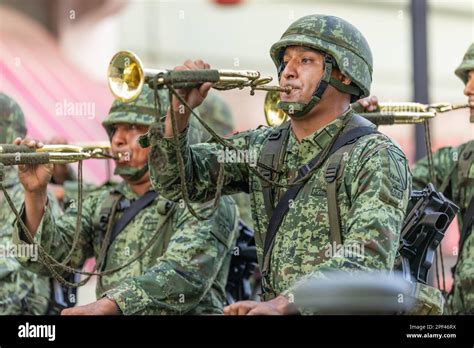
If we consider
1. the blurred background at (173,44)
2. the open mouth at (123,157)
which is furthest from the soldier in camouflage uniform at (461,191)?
the blurred background at (173,44)

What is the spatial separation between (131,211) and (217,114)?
311cm

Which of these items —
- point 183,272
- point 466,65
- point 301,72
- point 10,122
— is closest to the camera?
point 301,72

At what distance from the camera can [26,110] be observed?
15070 millimetres

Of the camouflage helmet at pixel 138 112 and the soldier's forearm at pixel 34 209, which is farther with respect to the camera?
the camouflage helmet at pixel 138 112

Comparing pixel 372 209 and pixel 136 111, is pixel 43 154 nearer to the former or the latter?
pixel 136 111

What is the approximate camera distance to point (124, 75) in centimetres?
832

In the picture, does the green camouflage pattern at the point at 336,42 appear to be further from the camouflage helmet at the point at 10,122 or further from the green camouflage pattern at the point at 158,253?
the camouflage helmet at the point at 10,122

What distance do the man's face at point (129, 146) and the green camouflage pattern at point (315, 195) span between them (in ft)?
4.51

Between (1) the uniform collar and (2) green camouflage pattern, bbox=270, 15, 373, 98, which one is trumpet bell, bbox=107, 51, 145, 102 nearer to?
(2) green camouflage pattern, bbox=270, 15, 373, 98

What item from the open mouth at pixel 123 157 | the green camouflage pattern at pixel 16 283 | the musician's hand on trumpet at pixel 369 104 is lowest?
the green camouflage pattern at pixel 16 283

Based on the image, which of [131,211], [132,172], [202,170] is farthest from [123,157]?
[202,170]

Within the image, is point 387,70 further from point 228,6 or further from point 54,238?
Answer: point 54,238

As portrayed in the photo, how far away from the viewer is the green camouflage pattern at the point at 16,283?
11117 millimetres
